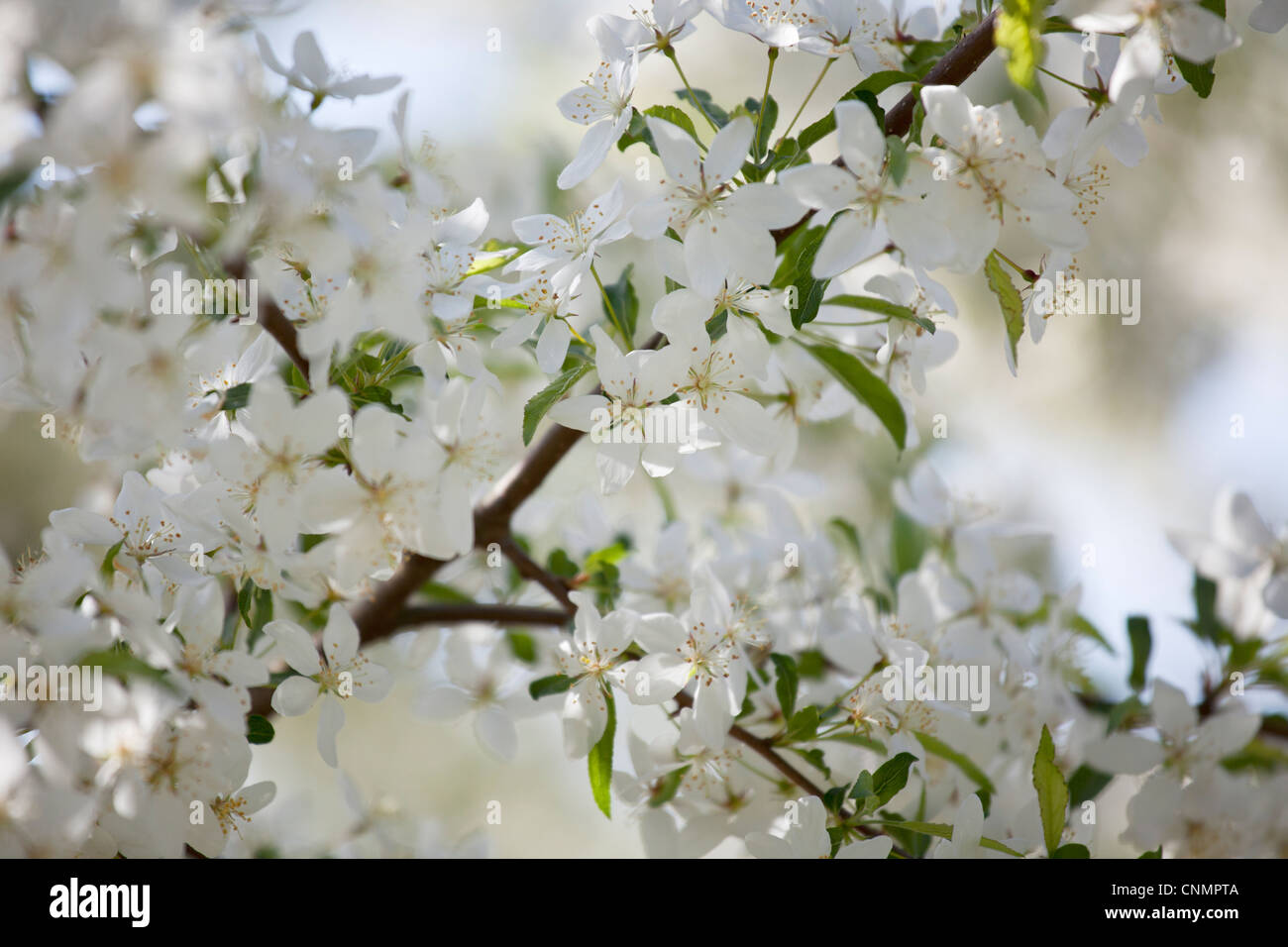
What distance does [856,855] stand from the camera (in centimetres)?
70

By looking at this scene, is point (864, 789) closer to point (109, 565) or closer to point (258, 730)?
point (258, 730)

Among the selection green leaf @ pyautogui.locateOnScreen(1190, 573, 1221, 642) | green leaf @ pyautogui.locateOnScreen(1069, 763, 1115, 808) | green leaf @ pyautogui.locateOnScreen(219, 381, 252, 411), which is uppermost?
green leaf @ pyautogui.locateOnScreen(219, 381, 252, 411)

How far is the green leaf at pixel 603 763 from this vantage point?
30.5 inches

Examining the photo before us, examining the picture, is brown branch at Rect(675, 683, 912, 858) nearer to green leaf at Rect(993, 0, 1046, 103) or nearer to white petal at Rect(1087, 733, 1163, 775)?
white petal at Rect(1087, 733, 1163, 775)

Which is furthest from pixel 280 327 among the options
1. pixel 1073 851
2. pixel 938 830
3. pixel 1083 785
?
pixel 1083 785

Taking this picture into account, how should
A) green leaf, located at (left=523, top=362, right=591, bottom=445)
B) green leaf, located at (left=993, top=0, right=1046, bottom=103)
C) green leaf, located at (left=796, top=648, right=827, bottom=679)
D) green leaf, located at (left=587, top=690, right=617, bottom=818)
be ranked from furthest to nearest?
green leaf, located at (left=796, top=648, right=827, bottom=679) → green leaf, located at (left=587, top=690, right=617, bottom=818) → green leaf, located at (left=523, top=362, right=591, bottom=445) → green leaf, located at (left=993, top=0, right=1046, bottom=103)

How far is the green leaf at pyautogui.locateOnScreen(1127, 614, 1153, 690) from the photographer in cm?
105

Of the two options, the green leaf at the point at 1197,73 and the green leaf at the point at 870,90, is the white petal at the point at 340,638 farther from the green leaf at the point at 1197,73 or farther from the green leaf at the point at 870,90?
the green leaf at the point at 1197,73

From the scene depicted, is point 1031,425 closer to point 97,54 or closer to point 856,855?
point 856,855

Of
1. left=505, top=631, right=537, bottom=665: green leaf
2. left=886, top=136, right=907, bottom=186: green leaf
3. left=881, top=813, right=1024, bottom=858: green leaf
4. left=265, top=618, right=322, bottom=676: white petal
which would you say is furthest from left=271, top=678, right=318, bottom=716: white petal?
left=886, top=136, right=907, bottom=186: green leaf

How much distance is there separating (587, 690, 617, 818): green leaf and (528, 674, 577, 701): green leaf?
0.11ft

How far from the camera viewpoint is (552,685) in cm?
78

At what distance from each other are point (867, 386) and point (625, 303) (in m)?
0.22

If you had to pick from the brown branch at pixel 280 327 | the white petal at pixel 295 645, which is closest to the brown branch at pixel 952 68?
the brown branch at pixel 280 327
